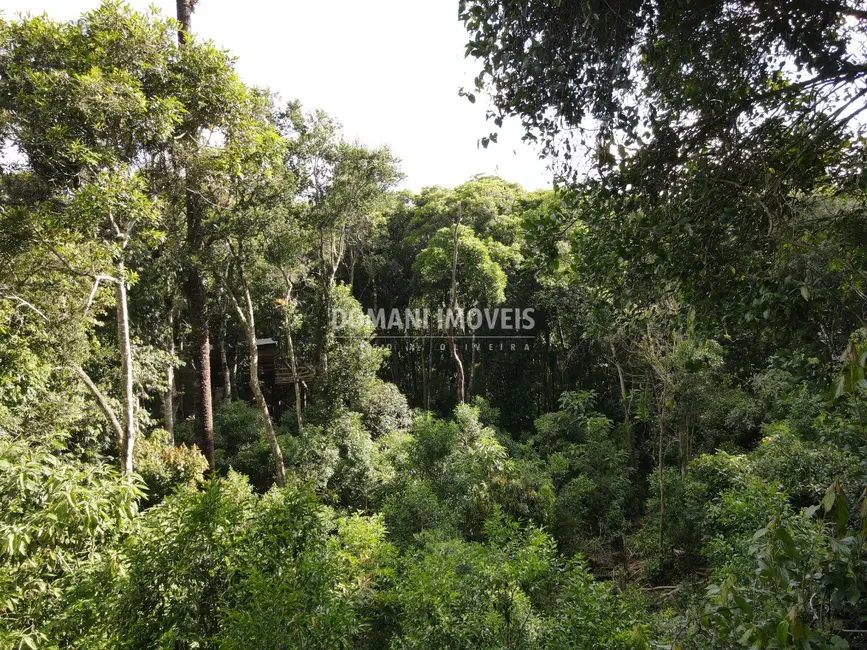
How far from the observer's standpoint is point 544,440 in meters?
11.2

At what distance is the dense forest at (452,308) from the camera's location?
2.09 metres

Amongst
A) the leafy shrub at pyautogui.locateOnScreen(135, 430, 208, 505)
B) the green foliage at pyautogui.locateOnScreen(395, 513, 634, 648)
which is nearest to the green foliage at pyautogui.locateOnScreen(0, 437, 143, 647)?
the green foliage at pyautogui.locateOnScreen(395, 513, 634, 648)

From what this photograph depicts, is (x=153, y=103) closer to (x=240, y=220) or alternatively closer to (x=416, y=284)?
(x=240, y=220)

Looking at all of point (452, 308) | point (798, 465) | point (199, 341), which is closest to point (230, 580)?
point (199, 341)

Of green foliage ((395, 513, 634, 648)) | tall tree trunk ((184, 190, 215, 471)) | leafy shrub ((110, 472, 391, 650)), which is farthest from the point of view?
tall tree trunk ((184, 190, 215, 471))

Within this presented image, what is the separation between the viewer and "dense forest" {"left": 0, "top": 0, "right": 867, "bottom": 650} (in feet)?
6.87

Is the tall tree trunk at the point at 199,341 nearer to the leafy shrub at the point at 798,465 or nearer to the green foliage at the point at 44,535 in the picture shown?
the green foliage at the point at 44,535

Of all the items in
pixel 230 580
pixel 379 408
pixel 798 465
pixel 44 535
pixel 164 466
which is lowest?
pixel 164 466

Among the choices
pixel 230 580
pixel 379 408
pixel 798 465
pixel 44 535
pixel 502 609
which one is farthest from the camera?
pixel 379 408

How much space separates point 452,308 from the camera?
12.6 meters

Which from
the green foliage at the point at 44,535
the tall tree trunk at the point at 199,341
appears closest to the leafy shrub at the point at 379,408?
the tall tree trunk at the point at 199,341

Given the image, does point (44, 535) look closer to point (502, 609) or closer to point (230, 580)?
point (230, 580)

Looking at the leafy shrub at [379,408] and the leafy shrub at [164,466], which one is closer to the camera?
the leafy shrub at [164,466]

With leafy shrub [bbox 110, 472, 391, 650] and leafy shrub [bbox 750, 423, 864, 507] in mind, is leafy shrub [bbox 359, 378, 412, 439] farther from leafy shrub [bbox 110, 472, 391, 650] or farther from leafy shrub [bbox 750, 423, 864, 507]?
leafy shrub [bbox 110, 472, 391, 650]
